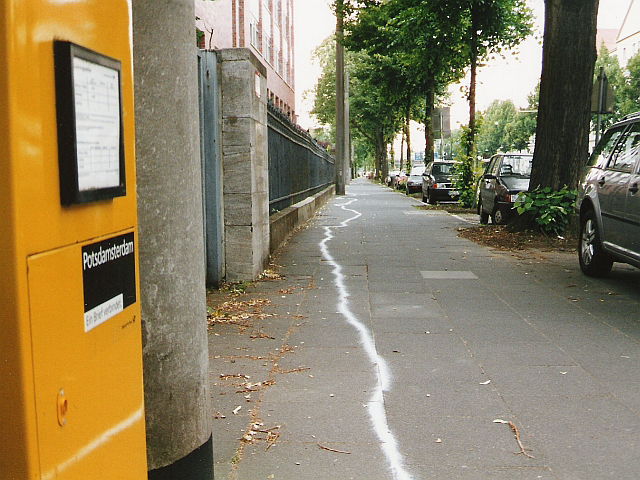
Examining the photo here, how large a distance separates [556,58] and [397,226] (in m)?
5.15

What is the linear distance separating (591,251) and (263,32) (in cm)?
3293

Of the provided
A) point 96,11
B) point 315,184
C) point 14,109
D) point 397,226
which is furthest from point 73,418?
point 315,184

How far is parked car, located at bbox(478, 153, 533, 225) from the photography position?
603 inches

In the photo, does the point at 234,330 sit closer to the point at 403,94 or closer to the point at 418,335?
the point at 418,335

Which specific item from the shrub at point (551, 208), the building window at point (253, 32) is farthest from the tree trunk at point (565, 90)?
the building window at point (253, 32)

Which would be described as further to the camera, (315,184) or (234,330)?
(315,184)

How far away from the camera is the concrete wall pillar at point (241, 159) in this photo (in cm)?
790

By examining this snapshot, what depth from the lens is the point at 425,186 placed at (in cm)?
2722

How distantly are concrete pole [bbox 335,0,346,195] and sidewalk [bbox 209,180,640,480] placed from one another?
26.2 meters

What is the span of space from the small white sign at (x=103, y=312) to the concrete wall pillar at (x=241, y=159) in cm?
604

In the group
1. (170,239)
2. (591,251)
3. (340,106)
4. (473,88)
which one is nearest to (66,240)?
(170,239)

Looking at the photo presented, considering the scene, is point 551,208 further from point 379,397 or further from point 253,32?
point 253,32

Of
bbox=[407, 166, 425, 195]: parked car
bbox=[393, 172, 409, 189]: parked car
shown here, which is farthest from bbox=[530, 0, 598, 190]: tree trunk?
bbox=[393, 172, 409, 189]: parked car

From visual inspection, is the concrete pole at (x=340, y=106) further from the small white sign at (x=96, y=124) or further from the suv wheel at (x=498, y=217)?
the small white sign at (x=96, y=124)
